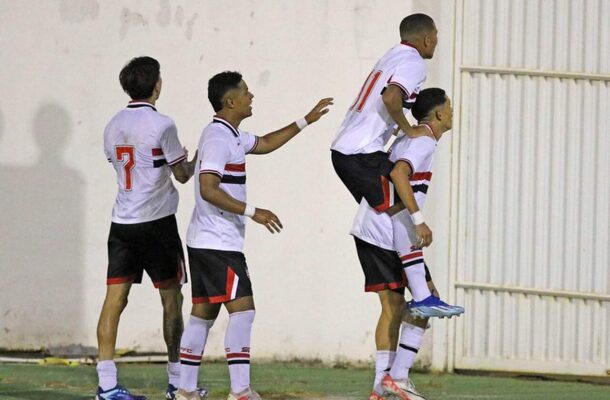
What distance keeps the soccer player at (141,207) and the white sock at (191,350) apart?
442 mm

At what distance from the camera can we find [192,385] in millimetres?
9336

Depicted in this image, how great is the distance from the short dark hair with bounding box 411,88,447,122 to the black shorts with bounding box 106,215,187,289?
5.40 ft

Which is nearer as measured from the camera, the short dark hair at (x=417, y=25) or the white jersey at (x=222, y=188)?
the white jersey at (x=222, y=188)

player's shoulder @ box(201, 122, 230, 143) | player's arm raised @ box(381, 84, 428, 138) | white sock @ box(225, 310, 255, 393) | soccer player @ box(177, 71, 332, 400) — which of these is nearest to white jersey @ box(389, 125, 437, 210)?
player's arm raised @ box(381, 84, 428, 138)

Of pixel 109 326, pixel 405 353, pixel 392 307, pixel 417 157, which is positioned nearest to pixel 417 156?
pixel 417 157

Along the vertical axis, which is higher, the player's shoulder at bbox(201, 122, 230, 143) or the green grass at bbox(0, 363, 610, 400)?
the player's shoulder at bbox(201, 122, 230, 143)

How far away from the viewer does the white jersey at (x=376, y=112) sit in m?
9.46

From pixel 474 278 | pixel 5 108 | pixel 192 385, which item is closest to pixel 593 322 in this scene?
pixel 474 278

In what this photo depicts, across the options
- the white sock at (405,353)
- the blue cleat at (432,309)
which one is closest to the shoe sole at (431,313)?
the blue cleat at (432,309)

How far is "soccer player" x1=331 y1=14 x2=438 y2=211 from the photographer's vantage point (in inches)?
369

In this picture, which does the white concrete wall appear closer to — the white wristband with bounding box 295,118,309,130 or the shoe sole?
the white wristband with bounding box 295,118,309,130

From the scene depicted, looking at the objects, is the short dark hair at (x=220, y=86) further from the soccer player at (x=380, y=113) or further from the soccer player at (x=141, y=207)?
the soccer player at (x=380, y=113)

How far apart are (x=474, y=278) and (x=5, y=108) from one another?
3.83 metres

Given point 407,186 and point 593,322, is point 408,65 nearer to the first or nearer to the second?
point 407,186
